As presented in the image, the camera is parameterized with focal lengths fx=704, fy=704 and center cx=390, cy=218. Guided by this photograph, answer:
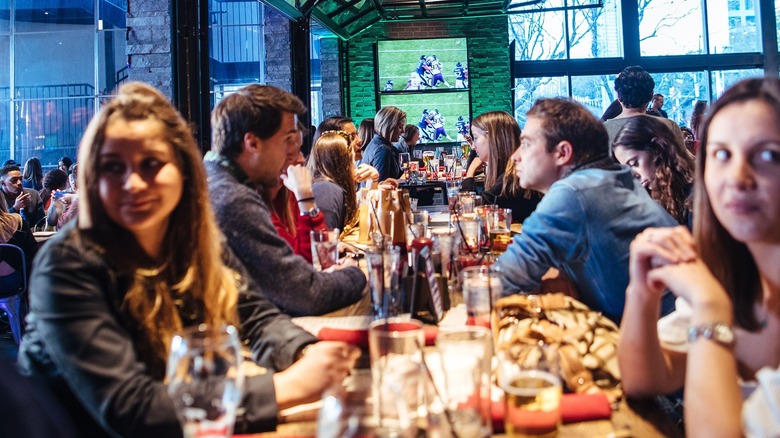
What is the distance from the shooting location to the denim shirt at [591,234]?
7.45 ft

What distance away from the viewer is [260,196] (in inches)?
92.1

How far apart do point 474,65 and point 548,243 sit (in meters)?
9.54

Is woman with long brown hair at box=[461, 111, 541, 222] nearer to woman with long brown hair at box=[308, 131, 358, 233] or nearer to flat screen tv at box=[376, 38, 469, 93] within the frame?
woman with long brown hair at box=[308, 131, 358, 233]

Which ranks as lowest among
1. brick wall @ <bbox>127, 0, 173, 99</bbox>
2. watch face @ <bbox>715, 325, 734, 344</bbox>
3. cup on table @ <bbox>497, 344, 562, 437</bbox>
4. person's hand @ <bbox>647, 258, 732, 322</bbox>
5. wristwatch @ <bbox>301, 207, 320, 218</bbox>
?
cup on table @ <bbox>497, 344, 562, 437</bbox>

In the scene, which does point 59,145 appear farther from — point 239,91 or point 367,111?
point 239,91

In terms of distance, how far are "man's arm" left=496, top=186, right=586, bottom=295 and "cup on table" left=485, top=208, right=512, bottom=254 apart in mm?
719

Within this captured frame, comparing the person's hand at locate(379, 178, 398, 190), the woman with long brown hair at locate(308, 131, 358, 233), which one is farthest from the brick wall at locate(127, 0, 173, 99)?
the person's hand at locate(379, 178, 398, 190)

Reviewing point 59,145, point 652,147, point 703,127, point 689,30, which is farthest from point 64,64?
point 703,127

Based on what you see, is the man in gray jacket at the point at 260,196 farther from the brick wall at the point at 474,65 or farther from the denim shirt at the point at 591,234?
the brick wall at the point at 474,65

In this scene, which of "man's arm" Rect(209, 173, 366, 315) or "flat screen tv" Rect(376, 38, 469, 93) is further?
"flat screen tv" Rect(376, 38, 469, 93)

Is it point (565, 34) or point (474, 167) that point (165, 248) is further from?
point (565, 34)

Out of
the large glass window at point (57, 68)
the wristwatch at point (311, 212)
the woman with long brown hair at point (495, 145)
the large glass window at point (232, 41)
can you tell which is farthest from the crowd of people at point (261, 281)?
the large glass window at point (57, 68)

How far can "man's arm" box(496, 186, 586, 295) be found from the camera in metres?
2.28

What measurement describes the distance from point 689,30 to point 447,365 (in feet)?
43.9
